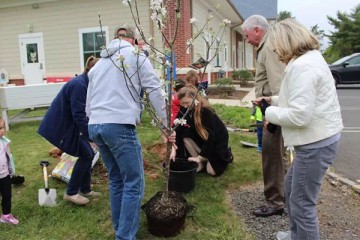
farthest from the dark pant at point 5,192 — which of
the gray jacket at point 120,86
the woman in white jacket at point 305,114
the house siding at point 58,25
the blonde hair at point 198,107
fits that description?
the house siding at point 58,25

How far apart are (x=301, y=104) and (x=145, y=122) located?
627 centimetres

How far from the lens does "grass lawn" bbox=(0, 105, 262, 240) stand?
11.1 ft

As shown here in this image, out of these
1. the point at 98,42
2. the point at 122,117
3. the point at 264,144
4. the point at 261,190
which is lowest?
the point at 261,190

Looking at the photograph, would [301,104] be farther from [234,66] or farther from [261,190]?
[234,66]

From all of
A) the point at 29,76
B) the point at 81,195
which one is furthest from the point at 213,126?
the point at 29,76

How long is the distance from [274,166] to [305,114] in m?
1.38

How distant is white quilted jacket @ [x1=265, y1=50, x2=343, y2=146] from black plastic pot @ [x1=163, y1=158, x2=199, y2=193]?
1.77m

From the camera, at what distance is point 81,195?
4133mm

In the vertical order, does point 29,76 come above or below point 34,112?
above

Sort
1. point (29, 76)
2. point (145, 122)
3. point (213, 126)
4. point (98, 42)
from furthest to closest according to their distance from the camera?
point (29, 76) → point (98, 42) → point (145, 122) → point (213, 126)

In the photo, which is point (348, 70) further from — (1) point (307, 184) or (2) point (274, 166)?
(1) point (307, 184)

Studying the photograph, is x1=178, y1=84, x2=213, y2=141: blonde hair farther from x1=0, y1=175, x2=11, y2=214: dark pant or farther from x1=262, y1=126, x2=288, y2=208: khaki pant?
x1=0, y1=175, x2=11, y2=214: dark pant

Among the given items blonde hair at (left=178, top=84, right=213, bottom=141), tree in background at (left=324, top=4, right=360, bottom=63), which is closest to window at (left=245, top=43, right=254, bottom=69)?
tree in background at (left=324, top=4, right=360, bottom=63)

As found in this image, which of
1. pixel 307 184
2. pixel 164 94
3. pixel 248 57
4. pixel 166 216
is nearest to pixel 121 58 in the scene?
pixel 164 94
